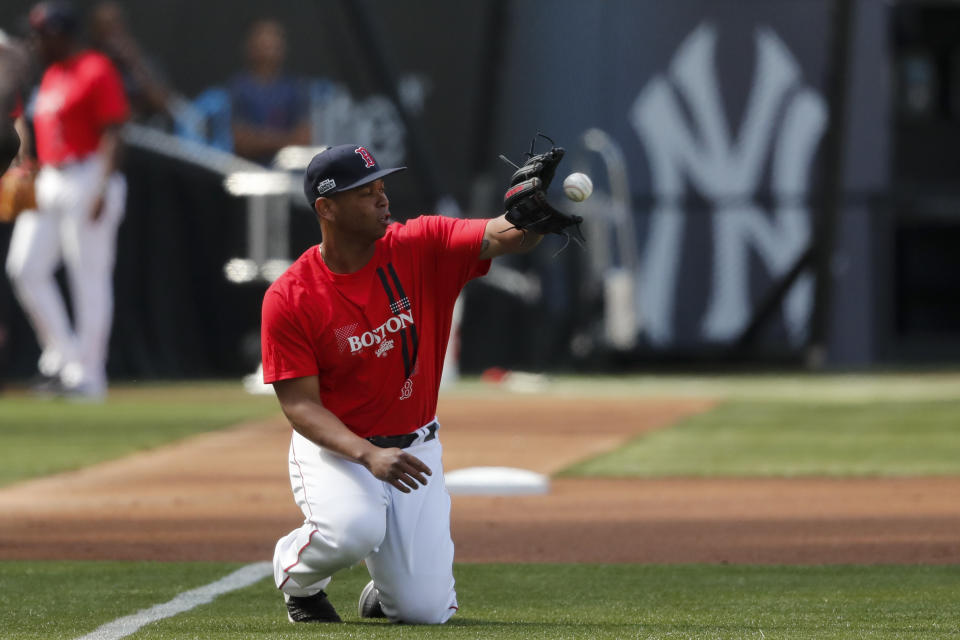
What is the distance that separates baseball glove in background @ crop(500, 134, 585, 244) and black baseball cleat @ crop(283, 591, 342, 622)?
1.32 metres

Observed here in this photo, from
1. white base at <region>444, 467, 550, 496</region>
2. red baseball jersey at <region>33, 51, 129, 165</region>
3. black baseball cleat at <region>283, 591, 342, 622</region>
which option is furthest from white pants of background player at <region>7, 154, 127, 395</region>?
black baseball cleat at <region>283, 591, 342, 622</region>

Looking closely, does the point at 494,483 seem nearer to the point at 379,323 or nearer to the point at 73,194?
the point at 379,323

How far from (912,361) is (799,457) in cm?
1137

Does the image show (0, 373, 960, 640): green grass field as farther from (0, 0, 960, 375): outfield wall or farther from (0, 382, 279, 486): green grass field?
(0, 0, 960, 375): outfield wall

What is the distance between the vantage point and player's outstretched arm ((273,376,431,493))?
5.37 m

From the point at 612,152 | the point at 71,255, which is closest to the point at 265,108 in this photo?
the point at 612,152

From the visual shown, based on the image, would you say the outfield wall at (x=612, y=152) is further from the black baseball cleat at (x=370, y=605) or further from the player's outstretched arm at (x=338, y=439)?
the player's outstretched arm at (x=338, y=439)

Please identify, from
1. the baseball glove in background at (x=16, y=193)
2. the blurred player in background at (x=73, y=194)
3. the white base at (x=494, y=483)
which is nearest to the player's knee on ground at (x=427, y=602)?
the white base at (x=494, y=483)

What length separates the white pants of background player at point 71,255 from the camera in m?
14.8

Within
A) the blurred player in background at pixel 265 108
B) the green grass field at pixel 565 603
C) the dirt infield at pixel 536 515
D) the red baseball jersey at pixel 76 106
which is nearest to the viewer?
the green grass field at pixel 565 603

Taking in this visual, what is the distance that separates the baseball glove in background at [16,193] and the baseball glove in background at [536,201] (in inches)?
344

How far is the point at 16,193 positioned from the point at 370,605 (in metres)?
8.71

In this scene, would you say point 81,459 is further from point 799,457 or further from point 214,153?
point 214,153

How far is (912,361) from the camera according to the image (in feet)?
73.4
